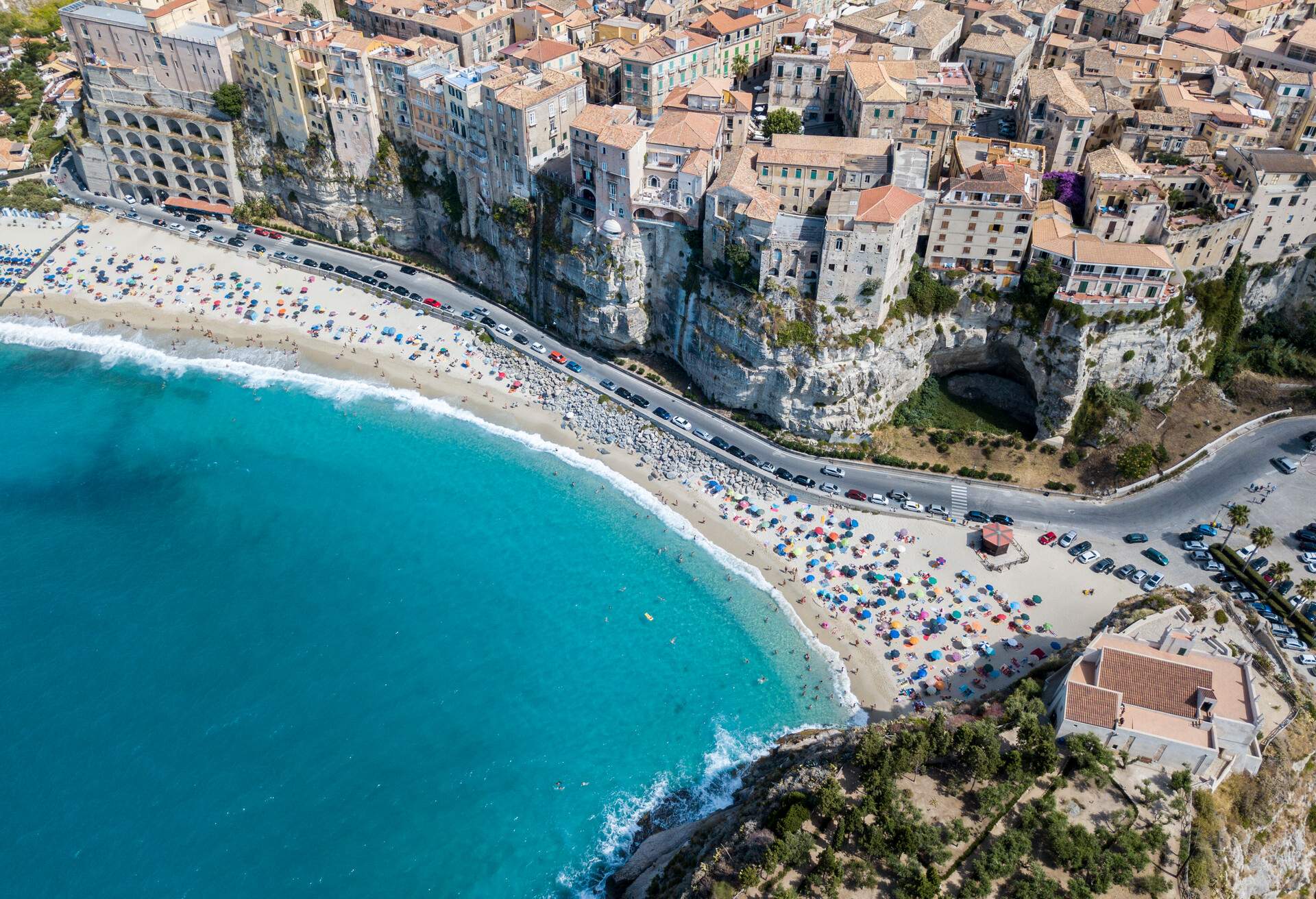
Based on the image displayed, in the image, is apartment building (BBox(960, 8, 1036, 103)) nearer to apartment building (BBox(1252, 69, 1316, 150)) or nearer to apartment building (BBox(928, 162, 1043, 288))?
apartment building (BBox(928, 162, 1043, 288))

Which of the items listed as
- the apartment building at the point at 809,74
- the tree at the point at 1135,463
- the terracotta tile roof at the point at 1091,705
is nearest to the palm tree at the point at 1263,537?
the tree at the point at 1135,463

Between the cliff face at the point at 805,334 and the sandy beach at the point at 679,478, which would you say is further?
the cliff face at the point at 805,334

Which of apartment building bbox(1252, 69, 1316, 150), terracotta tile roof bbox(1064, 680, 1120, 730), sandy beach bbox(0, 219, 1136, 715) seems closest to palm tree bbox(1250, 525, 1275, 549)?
sandy beach bbox(0, 219, 1136, 715)

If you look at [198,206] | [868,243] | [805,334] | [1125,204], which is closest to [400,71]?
[198,206]

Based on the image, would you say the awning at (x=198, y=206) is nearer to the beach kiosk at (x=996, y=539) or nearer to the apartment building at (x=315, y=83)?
the apartment building at (x=315, y=83)

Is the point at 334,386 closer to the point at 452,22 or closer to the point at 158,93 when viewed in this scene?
the point at 452,22

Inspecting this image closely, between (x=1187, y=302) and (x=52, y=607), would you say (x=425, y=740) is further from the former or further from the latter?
(x=1187, y=302)

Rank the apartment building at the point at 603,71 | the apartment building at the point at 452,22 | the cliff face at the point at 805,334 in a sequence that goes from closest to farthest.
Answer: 1. the cliff face at the point at 805,334
2. the apartment building at the point at 603,71
3. the apartment building at the point at 452,22
